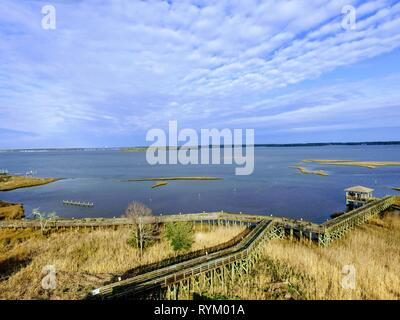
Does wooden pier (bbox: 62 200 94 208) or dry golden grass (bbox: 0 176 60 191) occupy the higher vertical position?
dry golden grass (bbox: 0 176 60 191)

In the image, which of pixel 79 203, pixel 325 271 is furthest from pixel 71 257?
pixel 79 203

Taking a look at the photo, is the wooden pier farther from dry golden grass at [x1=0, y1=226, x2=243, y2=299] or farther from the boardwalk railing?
the boardwalk railing

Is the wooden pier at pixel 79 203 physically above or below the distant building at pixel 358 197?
below

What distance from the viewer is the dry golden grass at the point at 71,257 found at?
61.7 ft

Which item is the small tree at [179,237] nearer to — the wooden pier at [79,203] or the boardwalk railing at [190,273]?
the boardwalk railing at [190,273]

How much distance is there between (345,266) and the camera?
22.4 m

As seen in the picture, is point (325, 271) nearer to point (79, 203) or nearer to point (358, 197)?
point (358, 197)

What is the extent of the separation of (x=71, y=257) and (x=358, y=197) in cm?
4827

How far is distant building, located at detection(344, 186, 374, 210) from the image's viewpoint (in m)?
47.6

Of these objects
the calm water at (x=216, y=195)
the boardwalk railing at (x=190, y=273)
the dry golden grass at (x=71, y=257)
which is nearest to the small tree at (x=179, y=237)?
the dry golden grass at (x=71, y=257)

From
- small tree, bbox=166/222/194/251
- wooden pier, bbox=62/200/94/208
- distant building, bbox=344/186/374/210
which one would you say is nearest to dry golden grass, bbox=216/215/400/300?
small tree, bbox=166/222/194/251

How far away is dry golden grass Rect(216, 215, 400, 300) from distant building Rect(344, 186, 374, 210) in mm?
16534

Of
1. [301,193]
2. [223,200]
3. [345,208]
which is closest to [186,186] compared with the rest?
[223,200]

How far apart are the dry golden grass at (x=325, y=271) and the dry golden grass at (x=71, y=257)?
806 centimetres
